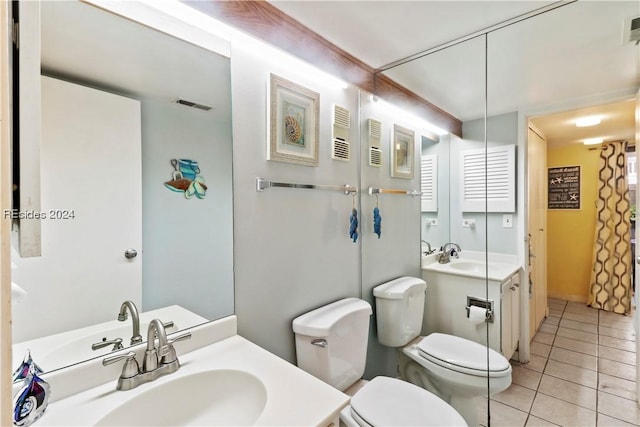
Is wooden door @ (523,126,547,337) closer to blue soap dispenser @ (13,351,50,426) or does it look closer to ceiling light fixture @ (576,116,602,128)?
ceiling light fixture @ (576,116,602,128)

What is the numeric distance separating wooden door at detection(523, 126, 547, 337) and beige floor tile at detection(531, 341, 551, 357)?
53mm

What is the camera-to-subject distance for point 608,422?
130 cm

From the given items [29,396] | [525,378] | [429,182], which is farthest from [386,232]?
[29,396]

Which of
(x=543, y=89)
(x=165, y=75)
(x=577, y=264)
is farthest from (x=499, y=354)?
(x=165, y=75)

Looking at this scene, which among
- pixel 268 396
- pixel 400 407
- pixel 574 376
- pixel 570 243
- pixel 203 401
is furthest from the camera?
pixel 570 243

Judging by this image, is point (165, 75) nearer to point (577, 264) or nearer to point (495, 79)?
point (495, 79)

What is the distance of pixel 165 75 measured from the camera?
3.48 feet

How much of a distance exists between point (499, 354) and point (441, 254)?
60 centimetres

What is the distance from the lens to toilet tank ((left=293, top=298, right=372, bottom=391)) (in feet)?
4.27

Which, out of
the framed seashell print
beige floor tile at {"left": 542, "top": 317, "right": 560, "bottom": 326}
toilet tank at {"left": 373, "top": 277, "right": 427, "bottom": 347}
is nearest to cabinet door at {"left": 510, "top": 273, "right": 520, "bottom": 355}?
beige floor tile at {"left": 542, "top": 317, "right": 560, "bottom": 326}

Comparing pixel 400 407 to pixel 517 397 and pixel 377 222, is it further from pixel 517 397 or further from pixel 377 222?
pixel 377 222

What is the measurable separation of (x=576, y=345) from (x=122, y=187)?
227 centimetres

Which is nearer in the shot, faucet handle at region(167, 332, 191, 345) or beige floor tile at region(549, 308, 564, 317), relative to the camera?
faucet handle at region(167, 332, 191, 345)

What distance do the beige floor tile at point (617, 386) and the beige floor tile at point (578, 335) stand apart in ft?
0.53
